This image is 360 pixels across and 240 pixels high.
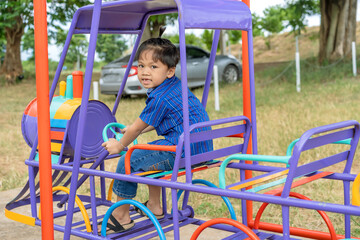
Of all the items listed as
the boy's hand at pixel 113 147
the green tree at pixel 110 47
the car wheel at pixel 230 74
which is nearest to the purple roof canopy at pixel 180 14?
the boy's hand at pixel 113 147

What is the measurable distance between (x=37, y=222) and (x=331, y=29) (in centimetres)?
1475

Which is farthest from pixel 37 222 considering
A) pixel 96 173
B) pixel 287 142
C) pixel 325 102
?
pixel 325 102

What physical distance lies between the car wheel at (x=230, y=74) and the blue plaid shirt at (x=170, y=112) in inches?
484

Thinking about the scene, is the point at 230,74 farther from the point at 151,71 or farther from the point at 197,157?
the point at 197,157

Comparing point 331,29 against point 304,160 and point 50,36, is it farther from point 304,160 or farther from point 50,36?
point 304,160

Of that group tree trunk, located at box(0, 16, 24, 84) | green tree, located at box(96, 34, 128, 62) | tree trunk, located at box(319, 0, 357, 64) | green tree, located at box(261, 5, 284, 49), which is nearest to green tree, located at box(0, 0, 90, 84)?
tree trunk, located at box(0, 16, 24, 84)

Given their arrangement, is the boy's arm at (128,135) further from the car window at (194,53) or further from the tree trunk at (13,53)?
the tree trunk at (13,53)

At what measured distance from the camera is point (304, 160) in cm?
607

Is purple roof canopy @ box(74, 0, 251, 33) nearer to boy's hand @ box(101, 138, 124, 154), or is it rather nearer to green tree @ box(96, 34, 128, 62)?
boy's hand @ box(101, 138, 124, 154)

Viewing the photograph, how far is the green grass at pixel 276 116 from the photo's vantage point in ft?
15.1

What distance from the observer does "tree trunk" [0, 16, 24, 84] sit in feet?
67.4

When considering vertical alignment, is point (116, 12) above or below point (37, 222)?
above

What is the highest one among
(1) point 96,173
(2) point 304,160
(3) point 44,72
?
(3) point 44,72

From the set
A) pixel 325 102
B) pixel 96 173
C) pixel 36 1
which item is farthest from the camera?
pixel 325 102
